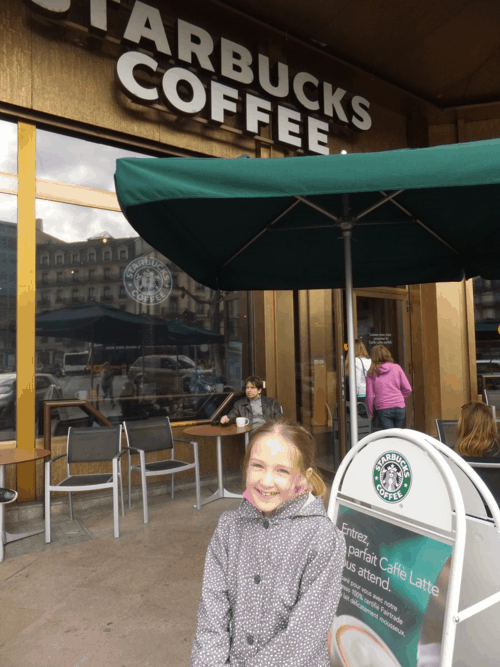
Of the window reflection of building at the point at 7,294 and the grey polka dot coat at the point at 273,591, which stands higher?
the window reflection of building at the point at 7,294

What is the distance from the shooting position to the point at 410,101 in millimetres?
7879

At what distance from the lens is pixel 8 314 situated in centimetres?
491

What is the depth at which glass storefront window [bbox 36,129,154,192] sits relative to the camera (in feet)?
17.2

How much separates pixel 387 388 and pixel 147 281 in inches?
123

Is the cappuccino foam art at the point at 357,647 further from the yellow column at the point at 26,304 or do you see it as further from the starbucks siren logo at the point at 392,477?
the yellow column at the point at 26,304

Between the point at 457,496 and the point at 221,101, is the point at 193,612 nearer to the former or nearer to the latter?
the point at 457,496

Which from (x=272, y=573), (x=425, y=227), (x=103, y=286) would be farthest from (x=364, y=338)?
(x=272, y=573)

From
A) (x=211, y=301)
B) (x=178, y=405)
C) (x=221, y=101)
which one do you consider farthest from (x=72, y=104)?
(x=178, y=405)

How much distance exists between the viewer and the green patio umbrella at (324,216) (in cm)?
171

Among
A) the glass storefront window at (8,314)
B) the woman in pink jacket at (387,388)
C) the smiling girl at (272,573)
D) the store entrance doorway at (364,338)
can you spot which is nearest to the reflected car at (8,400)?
the glass storefront window at (8,314)

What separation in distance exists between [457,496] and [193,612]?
2.08 metres

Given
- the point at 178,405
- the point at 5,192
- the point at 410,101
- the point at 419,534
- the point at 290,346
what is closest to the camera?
the point at 419,534

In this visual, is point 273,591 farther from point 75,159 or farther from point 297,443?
point 75,159

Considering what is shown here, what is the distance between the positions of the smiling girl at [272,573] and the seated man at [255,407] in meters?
3.72
